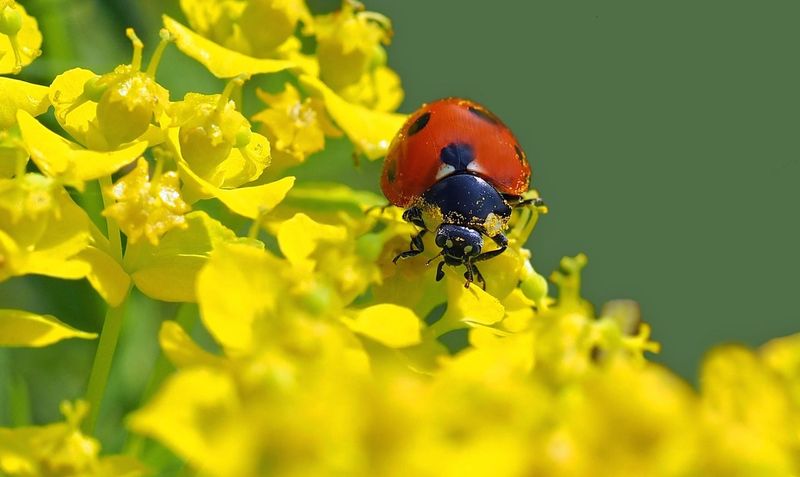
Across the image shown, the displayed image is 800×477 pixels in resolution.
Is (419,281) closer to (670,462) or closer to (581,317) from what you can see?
(581,317)

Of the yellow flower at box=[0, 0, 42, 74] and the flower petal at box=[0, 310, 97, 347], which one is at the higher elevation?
the yellow flower at box=[0, 0, 42, 74]

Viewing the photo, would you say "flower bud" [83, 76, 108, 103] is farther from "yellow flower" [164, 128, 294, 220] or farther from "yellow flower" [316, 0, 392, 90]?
"yellow flower" [316, 0, 392, 90]

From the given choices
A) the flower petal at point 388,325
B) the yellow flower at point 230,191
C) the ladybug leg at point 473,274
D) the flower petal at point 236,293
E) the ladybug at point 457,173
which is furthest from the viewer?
the ladybug at point 457,173

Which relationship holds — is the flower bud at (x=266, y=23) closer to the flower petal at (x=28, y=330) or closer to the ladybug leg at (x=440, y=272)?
the ladybug leg at (x=440, y=272)

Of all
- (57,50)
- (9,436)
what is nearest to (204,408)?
(9,436)

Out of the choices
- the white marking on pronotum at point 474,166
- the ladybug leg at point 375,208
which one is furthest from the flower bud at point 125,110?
the white marking on pronotum at point 474,166

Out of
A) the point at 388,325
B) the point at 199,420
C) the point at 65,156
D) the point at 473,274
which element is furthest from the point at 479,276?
the point at 199,420

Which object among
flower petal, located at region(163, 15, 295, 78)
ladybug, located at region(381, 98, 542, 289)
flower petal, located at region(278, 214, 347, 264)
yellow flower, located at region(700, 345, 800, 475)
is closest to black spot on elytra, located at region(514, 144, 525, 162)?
ladybug, located at region(381, 98, 542, 289)

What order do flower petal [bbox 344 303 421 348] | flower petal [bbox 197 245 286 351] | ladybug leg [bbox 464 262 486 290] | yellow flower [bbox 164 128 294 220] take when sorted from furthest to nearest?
1. ladybug leg [bbox 464 262 486 290]
2. yellow flower [bbox 164 128 294 220]
3. flower petal [bbox 344 303 421 348]
4. flower petal [bbox 197 245 286 351]
